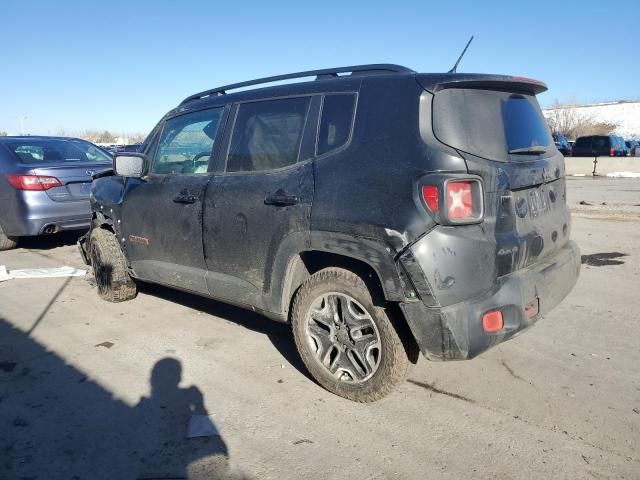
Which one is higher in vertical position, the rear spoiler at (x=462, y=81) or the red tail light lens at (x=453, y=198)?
the rear spoiler at (x=462, y=81)

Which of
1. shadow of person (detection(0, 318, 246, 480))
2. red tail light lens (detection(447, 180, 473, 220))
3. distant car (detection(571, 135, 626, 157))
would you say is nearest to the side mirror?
shadow of person (detection(0, 318, 246, 480))

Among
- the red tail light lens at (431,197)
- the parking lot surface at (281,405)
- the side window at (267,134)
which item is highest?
the side window at (267,134)

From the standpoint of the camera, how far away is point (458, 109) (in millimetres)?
2889

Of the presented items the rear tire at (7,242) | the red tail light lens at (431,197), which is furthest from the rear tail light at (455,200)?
the rear tire at (7,242)

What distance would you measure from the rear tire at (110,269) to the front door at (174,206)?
33 cm

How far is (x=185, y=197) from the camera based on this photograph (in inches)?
160

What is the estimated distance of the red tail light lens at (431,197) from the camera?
268 cm

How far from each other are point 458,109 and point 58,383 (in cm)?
314

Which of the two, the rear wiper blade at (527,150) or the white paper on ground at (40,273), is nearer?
the rear wiper blade at (527,150)

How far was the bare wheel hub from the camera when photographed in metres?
3.09

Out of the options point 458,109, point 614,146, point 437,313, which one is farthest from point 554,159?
point 614,146

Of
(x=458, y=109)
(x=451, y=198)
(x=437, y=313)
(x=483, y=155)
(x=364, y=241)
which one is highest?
(x=458, y=109)

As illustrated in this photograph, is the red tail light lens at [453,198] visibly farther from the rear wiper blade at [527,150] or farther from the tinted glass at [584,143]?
the tinted glass at [584,143]

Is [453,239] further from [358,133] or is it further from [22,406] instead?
[22,406]
